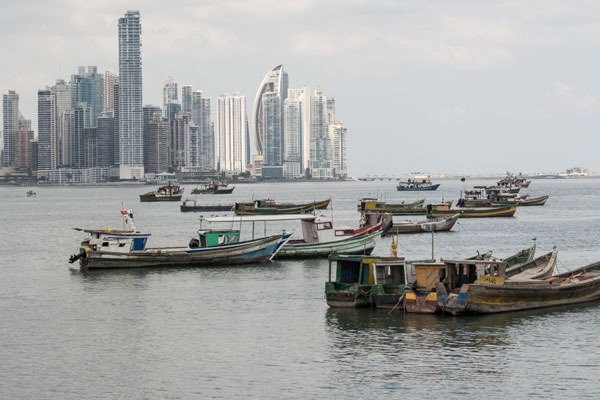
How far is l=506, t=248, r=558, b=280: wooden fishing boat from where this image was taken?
4031 cm

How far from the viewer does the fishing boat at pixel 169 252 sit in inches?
2073

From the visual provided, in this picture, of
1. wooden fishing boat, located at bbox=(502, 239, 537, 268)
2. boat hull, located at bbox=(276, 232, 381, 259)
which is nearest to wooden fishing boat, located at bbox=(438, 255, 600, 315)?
wooden fishing boat, located at bbox=(502, 239, 537, 268)

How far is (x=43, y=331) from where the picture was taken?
34.8m

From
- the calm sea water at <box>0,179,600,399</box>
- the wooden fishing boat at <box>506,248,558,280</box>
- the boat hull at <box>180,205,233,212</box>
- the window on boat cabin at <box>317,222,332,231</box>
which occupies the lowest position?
the calm sea water at <box>0,179,600,399</box>

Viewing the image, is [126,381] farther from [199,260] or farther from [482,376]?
[199,260]

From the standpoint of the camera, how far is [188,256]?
2096 inches

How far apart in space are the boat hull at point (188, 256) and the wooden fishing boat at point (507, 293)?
19.7m

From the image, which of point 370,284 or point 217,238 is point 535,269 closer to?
point 370,284

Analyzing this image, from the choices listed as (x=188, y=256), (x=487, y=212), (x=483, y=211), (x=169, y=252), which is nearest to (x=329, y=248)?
(x=188, y=256)

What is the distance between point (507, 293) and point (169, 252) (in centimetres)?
2465

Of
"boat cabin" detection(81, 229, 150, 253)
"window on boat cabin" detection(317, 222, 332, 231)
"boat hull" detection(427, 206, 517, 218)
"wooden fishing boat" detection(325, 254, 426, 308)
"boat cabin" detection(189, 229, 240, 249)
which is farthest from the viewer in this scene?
"boat hull" detection(427, 206, 517, 218)

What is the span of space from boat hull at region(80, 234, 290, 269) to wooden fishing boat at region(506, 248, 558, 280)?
17.0 metres

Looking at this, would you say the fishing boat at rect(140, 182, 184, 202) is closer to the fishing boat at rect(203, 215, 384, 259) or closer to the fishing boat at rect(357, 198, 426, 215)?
the fishing boat at rect(357, 198, 426, 215)

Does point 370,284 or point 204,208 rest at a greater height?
point 204,208
